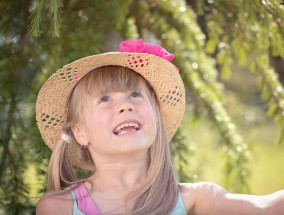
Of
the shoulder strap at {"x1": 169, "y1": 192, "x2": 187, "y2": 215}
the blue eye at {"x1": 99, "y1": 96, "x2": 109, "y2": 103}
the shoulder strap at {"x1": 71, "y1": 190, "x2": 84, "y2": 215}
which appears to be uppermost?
the blue eye at {"x1": 99, "y1": 96, "x2": 109, "y2": 103}

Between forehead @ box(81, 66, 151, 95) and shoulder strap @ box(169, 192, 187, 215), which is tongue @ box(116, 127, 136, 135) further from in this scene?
shoulder strap @ box(169, 192, 187, 215)

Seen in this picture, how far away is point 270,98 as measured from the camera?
117 inches

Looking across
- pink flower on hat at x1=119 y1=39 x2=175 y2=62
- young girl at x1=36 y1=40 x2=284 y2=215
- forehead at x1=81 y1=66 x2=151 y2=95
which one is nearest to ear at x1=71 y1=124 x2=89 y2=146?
young girl at x1=36 y1=40 x2=284 y2=215

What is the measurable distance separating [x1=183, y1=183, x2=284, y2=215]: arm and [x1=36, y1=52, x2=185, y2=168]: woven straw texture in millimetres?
322

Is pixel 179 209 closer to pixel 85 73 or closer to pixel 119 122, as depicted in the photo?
pixel 119 122

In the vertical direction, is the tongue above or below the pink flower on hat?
below

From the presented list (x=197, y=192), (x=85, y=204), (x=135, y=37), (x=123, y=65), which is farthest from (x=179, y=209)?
(x=135, y=37)

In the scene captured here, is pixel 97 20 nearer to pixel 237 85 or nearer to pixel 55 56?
pixel 55 56

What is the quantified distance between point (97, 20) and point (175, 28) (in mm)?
434

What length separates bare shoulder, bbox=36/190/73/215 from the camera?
2189 millimetres

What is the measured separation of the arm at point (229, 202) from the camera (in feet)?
7.03

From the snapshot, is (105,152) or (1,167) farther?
(1,167)

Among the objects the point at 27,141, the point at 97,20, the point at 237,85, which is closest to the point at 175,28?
the point at 97,20

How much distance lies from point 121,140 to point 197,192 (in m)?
0.36
